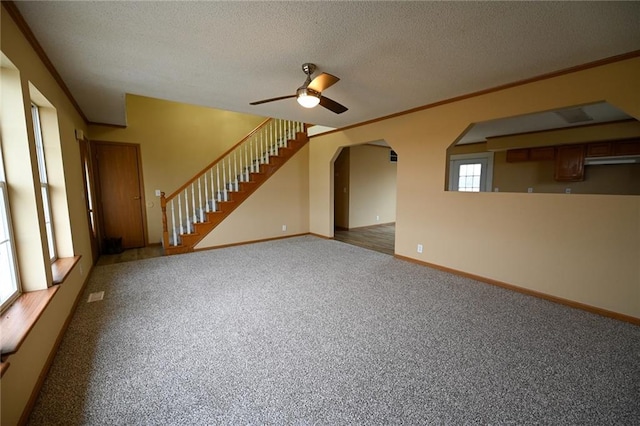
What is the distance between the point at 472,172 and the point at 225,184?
598cm

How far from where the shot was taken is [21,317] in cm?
159

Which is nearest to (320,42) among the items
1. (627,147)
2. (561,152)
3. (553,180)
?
(561,152)

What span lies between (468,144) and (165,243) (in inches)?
280

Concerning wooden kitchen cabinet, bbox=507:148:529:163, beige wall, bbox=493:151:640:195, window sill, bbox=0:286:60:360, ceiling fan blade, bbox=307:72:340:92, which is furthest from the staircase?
beige wall, bbox=493:151:640:195

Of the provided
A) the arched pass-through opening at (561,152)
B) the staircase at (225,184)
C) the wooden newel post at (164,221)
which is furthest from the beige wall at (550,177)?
the wooden newel post at (164,221)

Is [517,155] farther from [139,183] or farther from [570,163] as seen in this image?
[139,183]

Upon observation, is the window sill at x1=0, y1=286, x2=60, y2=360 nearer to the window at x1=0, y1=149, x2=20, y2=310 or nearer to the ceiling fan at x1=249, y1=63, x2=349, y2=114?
the window at x1=0, y1=149, x2=20, y2=310

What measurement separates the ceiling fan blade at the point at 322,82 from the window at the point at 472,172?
539 centimetres

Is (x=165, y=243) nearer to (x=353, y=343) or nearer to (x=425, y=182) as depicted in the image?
(x=353, y=343)

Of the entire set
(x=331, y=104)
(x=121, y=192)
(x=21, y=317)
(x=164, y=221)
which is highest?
(x=331, y=104)

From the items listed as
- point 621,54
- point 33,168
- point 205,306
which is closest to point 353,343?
point 205,306

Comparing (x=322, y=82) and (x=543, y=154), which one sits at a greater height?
(x=322, y=82)

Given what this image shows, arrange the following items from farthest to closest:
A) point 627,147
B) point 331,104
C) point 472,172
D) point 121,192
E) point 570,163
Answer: point 472,172 < point 121,192 < point 570,163 < point 627,147 < point 331,104

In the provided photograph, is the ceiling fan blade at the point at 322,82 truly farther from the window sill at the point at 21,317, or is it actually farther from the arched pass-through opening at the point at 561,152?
the window sill at the point at 21,317
